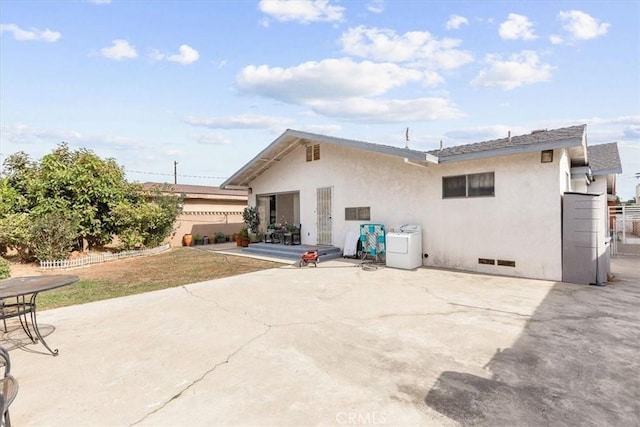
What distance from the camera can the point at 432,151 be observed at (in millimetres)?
10938

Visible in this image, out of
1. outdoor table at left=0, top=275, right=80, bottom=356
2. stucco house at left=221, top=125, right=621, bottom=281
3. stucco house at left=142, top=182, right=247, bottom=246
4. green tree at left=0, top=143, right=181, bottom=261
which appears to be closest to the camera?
outdoor table at left=0, top=275, right=80, bottom=356

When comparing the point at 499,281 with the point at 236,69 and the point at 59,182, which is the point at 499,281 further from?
the point at 59,182

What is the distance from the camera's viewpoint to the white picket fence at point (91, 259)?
32.9 feet

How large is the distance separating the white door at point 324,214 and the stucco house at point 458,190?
4 centimetres

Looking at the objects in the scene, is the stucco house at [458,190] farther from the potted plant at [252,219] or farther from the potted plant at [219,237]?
the potted plant at [219,237]

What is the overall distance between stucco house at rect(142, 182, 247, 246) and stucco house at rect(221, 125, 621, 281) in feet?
19.6

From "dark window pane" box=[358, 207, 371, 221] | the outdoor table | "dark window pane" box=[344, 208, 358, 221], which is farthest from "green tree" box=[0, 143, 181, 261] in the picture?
"dark window pane" box=[358, 207, 371, 221]

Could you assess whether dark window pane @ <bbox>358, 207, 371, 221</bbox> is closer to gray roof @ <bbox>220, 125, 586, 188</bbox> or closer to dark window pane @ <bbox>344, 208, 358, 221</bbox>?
dark window pane @ <bbox>344, 208, 358, 221</bbox>

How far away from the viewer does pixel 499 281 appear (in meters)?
7.69

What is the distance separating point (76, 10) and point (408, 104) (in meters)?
15.5

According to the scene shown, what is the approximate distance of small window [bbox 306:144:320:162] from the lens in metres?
12.8

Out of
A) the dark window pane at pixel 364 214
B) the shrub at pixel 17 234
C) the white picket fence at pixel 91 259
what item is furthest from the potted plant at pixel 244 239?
the shrub at pixel 17 234

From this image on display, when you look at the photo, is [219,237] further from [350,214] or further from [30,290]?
[30,290]

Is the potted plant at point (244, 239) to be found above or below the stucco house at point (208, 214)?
below
